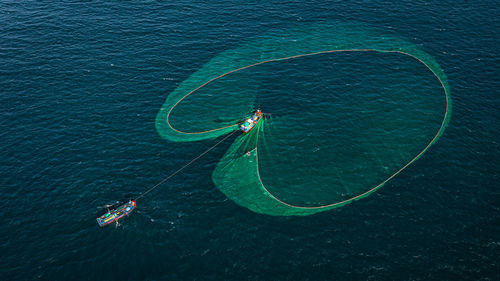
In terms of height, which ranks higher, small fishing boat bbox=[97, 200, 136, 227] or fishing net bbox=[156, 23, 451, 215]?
fishing net bbox=[156, 23, 451, 215]

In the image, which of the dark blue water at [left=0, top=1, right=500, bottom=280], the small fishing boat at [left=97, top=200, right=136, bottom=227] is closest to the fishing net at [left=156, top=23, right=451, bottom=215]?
the dark blue water at [left=0, top=1, right=500, bottom=280]

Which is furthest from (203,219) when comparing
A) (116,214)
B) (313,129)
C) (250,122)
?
(313,129)

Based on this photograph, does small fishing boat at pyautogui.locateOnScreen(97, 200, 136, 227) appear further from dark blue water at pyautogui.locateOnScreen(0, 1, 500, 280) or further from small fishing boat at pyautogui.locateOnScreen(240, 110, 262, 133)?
small fishing boat at pyautogui.locateOnScreen(240, 110, 262, 133)

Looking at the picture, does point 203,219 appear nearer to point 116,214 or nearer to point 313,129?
point 116,214

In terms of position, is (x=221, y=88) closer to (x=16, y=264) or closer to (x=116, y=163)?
(x=116, y=163)

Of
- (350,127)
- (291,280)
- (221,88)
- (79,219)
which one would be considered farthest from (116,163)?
(350,127)
